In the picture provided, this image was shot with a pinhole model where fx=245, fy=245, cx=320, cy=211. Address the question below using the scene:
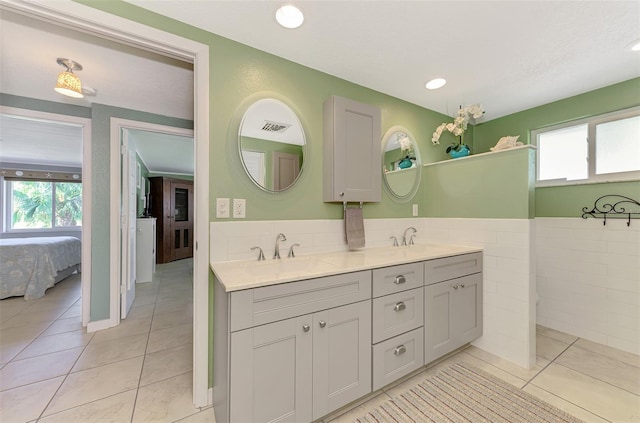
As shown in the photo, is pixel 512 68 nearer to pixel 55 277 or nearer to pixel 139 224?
pixel 139 224

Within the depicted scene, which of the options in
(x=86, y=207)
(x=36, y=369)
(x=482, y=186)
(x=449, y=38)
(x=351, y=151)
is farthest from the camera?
(x=86, y=207)

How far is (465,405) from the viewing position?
1501 mm

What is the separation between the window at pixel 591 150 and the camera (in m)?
2.12

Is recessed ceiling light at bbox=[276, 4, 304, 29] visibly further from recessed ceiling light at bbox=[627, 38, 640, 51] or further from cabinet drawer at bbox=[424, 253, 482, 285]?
recessed ceiling light at bbox=[627, 38, 640, 51]

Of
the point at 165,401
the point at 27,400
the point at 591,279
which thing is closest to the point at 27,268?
the point at 27,400

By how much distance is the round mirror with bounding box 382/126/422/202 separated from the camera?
237 cm

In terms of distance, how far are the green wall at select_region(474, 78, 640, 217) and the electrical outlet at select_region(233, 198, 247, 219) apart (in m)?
2.98

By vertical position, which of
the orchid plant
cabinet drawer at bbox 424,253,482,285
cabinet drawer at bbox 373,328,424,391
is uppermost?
the orchid plant

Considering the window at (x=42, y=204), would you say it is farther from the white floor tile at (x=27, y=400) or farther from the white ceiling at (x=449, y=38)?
the white ceiling at (x=449, y=38)

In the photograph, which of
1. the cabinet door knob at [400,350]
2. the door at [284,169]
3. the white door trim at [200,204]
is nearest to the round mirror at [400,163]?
the door at [284,169]

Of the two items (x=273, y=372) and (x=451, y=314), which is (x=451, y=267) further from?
(x=273, y=372)

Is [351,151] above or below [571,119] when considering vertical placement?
below

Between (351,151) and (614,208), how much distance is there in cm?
236

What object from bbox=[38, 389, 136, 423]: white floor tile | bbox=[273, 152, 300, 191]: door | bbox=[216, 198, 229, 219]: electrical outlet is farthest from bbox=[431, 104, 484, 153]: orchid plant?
bbox=[38, 389, 136, 423]: white floor tile
